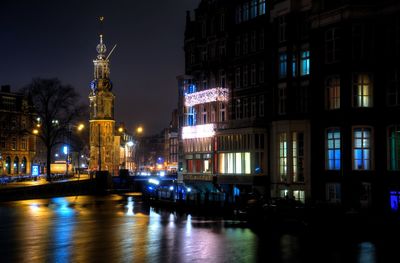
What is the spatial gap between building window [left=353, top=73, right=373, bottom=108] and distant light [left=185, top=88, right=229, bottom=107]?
1938 cm

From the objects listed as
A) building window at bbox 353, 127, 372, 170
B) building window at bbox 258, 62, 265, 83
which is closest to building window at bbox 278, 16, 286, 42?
building window at bbox 258, 62, 265, 83

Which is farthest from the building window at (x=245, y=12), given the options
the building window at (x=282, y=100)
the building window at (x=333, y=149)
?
the building window at (x=333, y=149)

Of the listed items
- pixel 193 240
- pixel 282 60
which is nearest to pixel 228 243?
pixel 193 240

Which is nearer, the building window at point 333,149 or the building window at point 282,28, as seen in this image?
the building window at point 333,149

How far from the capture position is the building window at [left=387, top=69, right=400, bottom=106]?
144 ft

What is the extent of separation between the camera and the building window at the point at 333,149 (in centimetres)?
4672

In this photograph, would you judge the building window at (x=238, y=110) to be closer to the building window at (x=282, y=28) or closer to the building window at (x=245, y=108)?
the building window at (x=245, y=108)

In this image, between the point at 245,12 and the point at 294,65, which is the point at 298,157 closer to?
the point at 294,65

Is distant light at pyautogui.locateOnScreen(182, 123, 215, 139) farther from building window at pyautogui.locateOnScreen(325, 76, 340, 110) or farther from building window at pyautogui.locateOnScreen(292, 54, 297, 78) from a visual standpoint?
building window at pyautogui.locateOnScreen(325, 76, 340, 110)

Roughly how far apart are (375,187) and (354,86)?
7775 mm

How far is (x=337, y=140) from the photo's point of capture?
4684 cm

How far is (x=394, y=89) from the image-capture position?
145 ft

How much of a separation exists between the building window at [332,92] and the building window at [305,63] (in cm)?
374

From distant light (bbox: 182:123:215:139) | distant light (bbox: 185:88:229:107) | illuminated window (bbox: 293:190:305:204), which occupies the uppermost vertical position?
distant light (bbox: 185:88:229:107)
